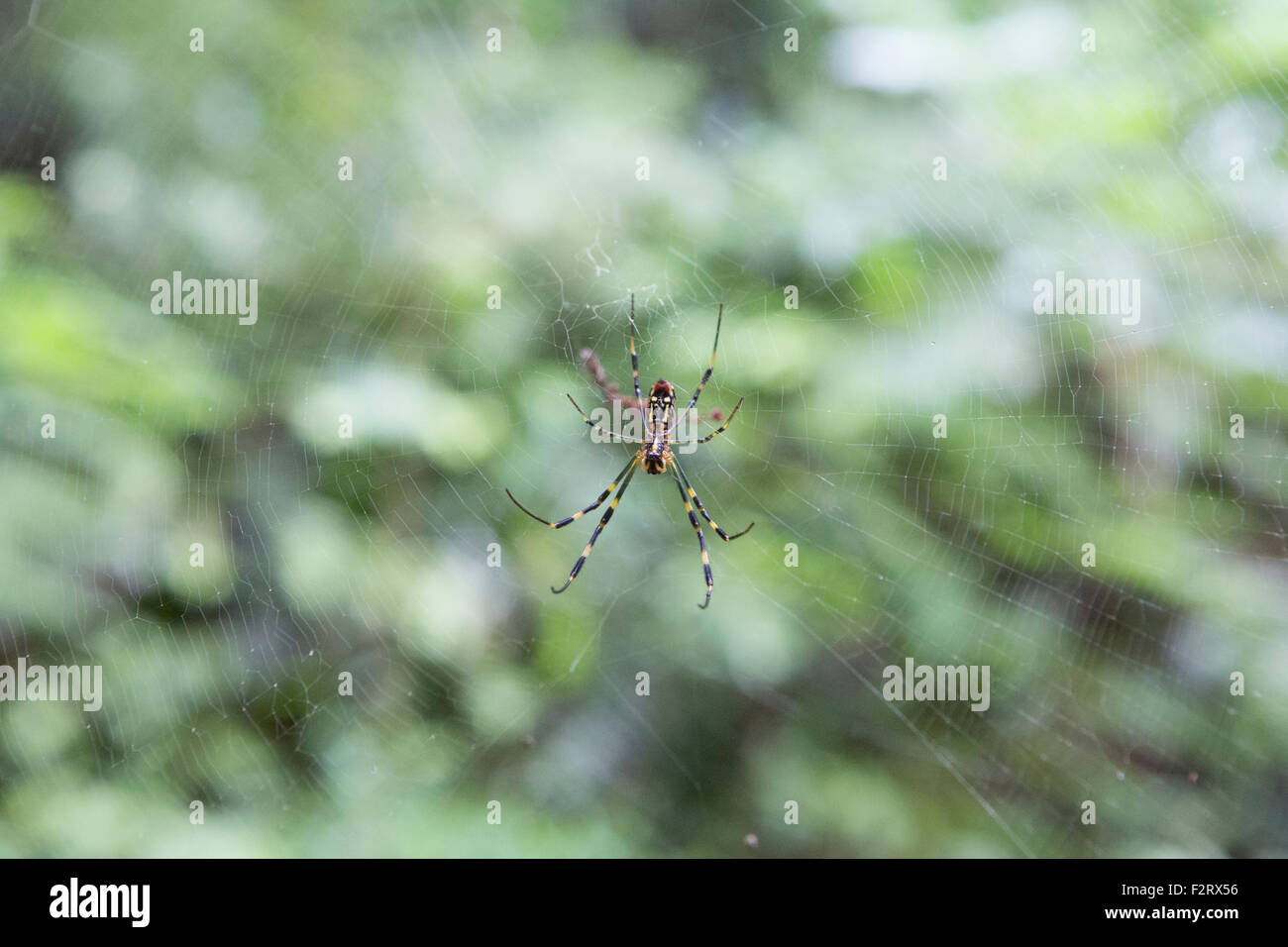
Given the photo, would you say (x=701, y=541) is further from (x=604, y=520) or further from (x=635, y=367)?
(x=635, y=367)

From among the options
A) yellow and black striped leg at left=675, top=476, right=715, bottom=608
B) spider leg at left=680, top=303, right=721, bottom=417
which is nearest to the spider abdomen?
yellow and black striped leg at left=675, top=476, right=715, bottom=608

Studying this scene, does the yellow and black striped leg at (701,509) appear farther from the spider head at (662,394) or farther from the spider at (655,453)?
the spider head at (662,394)

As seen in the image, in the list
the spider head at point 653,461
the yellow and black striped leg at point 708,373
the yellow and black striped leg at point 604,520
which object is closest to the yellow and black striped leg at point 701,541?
the spider head at point 653,461

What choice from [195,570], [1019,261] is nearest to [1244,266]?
[1019,261]

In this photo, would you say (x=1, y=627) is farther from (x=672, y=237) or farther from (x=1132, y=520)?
(x=1132, y=520)

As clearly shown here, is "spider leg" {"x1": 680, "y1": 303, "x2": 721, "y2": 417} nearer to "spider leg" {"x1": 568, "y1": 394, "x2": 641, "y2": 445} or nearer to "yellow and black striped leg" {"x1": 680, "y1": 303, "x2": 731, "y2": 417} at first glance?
"yellow and black striped leg" {"x1": 680, "y1": 303, "x2": 731, "y2": 417}

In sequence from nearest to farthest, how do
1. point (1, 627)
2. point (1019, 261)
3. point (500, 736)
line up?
point (1, 627) → point (1019, 261) → point (500, 736)
